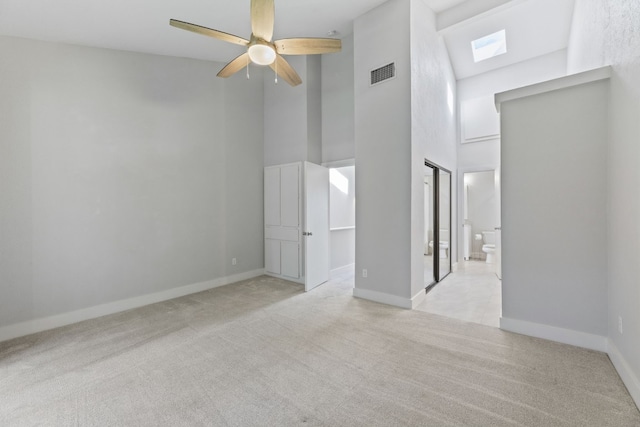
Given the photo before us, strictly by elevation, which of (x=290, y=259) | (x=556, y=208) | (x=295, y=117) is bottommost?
(x=290, y=259)

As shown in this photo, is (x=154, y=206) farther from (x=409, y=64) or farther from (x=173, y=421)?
(x=409, y=64)

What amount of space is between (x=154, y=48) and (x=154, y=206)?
2155mm

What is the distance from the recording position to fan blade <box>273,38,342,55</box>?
2.51m

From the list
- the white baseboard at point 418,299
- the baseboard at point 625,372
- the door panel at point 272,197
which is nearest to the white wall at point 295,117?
the door panel at point 272,197

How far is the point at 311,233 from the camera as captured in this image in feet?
14.1

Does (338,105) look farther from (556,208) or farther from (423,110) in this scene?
(556,208)

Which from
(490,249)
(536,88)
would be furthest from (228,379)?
(490,249)

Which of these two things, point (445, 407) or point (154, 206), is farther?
point (154, 206)

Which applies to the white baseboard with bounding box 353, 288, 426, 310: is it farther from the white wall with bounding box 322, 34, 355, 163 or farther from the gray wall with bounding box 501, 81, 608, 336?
the white wall with bounding box 322, 34, 355, 163

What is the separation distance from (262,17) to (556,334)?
391cm

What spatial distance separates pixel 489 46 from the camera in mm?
5281

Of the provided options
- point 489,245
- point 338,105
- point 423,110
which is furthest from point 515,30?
point 489,245

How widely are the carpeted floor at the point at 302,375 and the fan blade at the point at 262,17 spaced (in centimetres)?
284

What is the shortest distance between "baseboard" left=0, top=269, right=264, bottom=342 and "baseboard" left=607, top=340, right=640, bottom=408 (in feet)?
15.4
